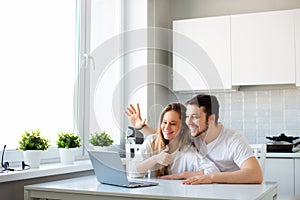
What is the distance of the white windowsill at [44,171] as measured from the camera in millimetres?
2275

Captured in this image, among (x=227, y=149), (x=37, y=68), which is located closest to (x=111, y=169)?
(x=227, y=149)

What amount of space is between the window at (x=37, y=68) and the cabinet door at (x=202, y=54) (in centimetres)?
116

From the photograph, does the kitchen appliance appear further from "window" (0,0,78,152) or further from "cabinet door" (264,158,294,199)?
"window" (0,0,78,152)

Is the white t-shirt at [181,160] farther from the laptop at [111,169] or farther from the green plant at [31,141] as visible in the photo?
the green plant at [31,141]

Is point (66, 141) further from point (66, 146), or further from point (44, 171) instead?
point (44, 171)

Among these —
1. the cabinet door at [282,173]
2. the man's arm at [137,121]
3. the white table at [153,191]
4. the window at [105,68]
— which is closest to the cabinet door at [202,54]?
the window at [105,68]

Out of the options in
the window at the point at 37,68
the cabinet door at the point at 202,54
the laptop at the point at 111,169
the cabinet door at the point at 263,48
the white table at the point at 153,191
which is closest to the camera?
the white table at the point at 153,191

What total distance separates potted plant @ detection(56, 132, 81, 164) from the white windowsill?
0.22ft

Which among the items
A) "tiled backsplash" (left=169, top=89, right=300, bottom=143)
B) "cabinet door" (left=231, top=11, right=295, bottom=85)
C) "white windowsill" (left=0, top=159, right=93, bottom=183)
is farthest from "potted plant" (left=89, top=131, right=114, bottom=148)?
"cabinet door" (left=231, top=11, right=295, bottom=85)

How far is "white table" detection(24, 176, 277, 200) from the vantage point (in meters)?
1.88

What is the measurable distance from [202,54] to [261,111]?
0.77 m

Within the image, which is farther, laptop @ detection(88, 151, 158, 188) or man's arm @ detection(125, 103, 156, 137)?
man's arm @ detection(125, 103, 156, 137)

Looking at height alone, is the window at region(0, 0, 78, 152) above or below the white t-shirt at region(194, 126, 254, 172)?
above

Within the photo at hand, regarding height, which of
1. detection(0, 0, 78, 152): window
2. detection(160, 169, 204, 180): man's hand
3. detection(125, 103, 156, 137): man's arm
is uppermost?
detection(0, 0, 78, 152): window
